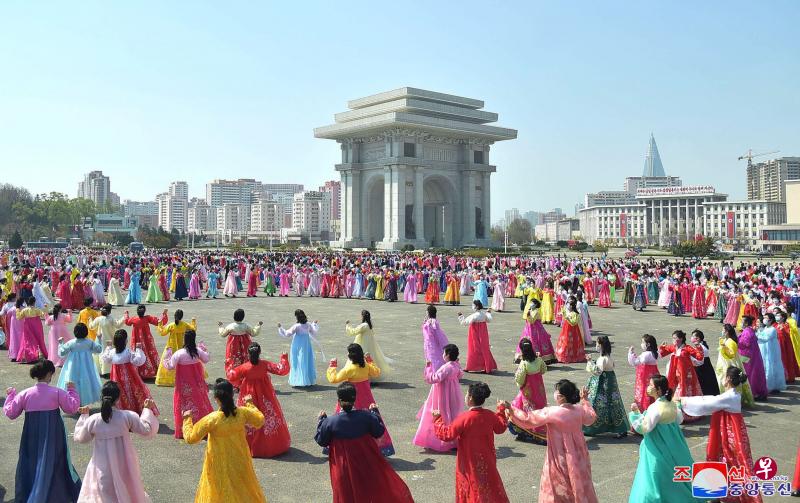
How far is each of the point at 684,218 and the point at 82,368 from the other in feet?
457

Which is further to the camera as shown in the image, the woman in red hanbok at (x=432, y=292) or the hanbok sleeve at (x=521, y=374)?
the woman in red hanbok at (x=432, y=292)

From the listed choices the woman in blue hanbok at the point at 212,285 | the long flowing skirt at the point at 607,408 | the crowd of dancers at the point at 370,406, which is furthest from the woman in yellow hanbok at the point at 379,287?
the long flowing skirt at the point at 607,408

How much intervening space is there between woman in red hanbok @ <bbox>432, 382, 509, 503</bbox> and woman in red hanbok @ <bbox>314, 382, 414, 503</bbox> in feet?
1.81

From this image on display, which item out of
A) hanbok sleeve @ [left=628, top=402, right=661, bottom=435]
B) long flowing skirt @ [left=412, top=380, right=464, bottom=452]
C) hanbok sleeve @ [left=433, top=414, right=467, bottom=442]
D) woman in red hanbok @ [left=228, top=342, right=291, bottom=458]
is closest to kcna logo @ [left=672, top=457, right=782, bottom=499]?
hanbok sleeve @ [left=628, top=402, right=661, bottom=435]

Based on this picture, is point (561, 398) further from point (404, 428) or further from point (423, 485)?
point (404, 428)

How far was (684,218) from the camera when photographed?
132500 millimetres

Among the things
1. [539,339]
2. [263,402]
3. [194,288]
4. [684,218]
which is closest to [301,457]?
[263,402]

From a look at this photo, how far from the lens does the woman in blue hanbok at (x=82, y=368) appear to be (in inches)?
328

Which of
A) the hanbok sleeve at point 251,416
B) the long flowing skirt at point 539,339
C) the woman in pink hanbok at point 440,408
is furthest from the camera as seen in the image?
the long flowing skirt at point 539,339

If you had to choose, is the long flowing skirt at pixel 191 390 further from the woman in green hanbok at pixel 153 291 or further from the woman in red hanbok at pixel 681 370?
the woman in green hanbok at pixel 153 291

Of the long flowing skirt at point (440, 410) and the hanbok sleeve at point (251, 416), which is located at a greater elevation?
the hanbok sleeve at point (251, 416)

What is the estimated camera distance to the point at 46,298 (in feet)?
67.7

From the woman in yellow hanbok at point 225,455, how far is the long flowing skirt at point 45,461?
4.55ft

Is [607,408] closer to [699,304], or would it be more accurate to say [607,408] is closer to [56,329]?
[56,329]
